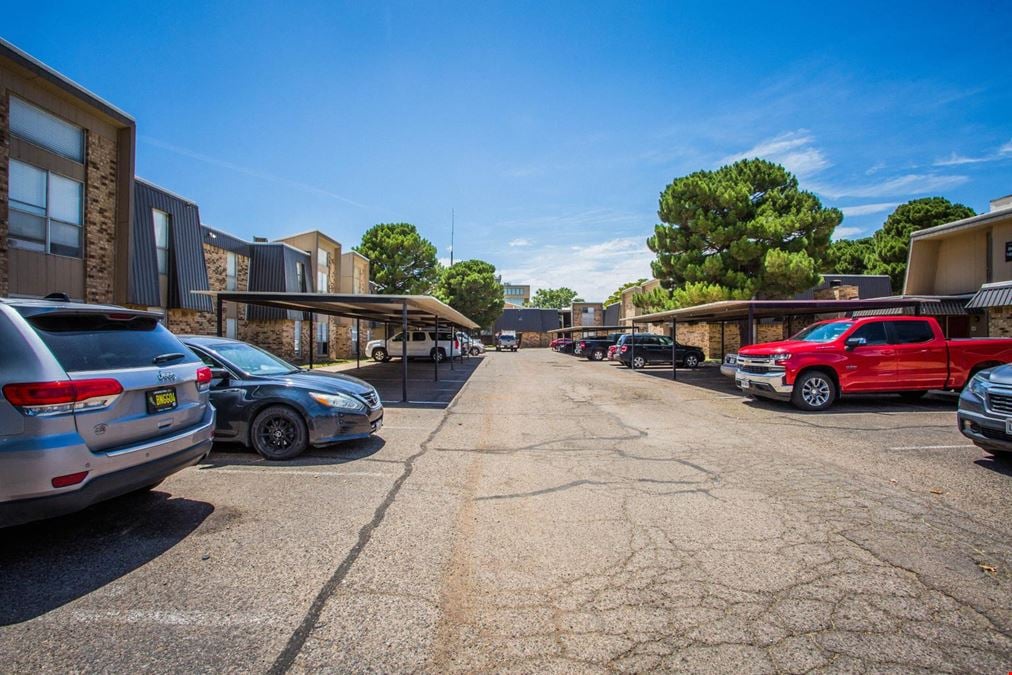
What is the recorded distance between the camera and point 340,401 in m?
6.31

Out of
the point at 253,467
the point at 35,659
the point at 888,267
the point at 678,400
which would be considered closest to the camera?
the point at 35,659

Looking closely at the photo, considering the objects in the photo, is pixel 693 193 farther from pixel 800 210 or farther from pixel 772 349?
pixel 772 349

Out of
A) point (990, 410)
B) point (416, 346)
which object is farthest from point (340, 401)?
point (416, 346)

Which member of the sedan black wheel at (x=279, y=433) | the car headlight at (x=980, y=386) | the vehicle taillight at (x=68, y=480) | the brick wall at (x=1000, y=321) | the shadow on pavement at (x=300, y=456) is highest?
the brick wall at (x=1000, y=321)

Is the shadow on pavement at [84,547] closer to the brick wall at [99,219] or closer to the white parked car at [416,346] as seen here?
the brick wall at [99,219]

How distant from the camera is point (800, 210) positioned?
23.2 m

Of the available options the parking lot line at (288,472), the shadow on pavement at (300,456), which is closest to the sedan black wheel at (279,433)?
the shadow on pavement at (300,456)

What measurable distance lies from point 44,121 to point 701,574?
58.2 feet

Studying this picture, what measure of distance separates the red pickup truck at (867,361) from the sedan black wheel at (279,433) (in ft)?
29.0

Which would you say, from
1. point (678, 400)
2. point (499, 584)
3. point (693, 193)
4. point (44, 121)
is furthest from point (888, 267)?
point (44, 121)

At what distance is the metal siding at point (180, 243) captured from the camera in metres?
17.8

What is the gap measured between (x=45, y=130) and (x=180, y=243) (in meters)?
7.11

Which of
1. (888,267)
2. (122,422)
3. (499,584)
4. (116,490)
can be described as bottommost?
(499,584)

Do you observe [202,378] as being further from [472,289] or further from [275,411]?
[472,289]
